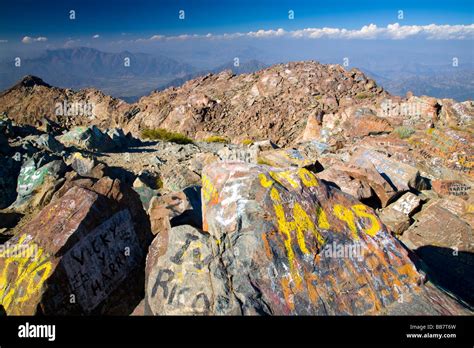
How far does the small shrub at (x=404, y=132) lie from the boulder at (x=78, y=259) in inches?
719

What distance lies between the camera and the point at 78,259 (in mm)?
5520

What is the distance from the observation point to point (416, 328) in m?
4.27

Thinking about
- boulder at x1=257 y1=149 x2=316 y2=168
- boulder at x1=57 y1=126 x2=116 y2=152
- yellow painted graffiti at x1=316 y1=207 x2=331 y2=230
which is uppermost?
boulder at x1=57 y1=126 x2=116 y2=152

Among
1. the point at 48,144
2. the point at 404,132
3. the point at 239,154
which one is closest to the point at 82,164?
the point at 48,144

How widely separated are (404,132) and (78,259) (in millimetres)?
20095

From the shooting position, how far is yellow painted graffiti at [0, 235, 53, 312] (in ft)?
16.6

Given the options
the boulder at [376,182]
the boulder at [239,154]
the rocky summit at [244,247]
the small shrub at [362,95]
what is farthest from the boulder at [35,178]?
the small shrub at [362,95]

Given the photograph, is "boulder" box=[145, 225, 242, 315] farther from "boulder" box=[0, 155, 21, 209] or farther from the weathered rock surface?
"boulder" box=[0, 155, 21, 209]

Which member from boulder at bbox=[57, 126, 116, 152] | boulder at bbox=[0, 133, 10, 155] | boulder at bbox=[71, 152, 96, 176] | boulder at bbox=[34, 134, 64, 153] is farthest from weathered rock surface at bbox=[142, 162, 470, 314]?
boulder at bbox=[57, 126, 116, 152]

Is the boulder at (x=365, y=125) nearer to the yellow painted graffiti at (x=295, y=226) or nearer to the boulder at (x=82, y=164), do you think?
the yellow painted graffiti at (x=295, y=226)

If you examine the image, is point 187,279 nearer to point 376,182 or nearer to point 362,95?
point 376,182

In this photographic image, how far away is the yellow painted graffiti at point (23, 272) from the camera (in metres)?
5.05

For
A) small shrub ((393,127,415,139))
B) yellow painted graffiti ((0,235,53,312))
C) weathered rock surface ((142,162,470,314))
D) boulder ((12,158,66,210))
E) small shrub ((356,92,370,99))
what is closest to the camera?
weathered rock surface ((142,162,470,314))

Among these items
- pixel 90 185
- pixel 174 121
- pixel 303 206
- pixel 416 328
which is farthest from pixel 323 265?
pixel 174 121
